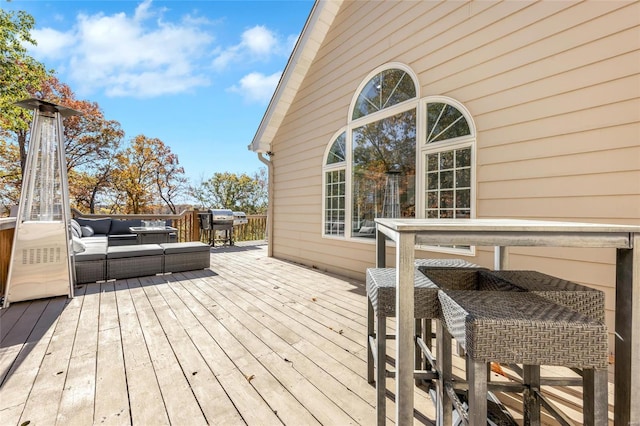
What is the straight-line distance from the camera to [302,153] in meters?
5.58

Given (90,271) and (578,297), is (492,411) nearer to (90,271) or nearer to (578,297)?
(578,297)

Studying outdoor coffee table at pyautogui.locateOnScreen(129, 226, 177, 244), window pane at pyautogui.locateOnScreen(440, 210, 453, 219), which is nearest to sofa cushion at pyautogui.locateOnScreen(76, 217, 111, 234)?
outdoor coffee table at pyautogui.locateOnScreen(129, 226, 177, 244)

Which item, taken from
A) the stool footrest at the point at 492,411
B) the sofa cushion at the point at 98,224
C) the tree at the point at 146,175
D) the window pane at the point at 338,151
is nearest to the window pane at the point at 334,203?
the window pane at the point at 338,151

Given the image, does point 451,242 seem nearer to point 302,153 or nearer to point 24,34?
point 302,153

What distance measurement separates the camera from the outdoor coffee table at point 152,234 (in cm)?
635

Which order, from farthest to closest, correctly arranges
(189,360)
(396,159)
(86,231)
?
1. (86,231)
2. (396,159)
3. (189,360)

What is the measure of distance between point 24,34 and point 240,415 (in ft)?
36.7

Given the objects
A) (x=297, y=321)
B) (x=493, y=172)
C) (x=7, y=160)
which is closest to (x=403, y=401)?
(x=297, y=321)

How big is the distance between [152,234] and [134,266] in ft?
8.48

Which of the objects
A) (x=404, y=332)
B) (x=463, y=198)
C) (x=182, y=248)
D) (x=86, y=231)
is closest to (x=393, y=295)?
(x=404, y=332)

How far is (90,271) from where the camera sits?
13.2ft

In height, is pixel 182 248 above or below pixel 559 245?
below

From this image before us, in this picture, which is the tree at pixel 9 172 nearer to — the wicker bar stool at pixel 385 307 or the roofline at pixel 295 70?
the roofline at pixel 295 70

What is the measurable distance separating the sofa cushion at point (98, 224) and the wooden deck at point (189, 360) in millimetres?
3747
